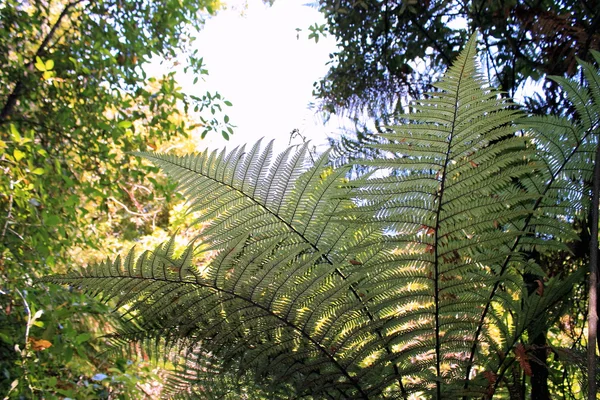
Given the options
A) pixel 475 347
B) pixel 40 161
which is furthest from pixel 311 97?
pixel 475 347

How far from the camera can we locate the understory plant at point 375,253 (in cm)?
59

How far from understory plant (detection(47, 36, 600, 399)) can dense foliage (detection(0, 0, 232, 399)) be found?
985 millimetres

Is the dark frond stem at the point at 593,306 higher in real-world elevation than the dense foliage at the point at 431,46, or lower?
lower

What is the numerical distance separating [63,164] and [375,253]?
190cm

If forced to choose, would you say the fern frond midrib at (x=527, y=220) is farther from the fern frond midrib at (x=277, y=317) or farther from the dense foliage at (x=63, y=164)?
the dense foliage at (x=63, y=164)

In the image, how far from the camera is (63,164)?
7.01 ft

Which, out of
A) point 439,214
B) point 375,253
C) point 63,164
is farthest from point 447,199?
point 63,164

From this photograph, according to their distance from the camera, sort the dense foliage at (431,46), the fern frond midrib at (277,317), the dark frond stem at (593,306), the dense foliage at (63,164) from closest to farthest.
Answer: the dark frond stem at (593,306) → the fern frond midrib at (277,317) → the dense foliage at (431,46) → the dense foliage at (63,164)

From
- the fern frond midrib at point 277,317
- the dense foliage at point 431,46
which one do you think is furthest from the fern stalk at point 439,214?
the dense foliage at point 431,46

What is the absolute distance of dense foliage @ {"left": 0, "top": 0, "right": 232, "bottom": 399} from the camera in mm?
1608

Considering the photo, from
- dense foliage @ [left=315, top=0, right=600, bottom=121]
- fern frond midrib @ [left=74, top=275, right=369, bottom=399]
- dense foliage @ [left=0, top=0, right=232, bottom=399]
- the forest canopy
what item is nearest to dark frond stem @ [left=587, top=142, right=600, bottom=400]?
the forest canopy

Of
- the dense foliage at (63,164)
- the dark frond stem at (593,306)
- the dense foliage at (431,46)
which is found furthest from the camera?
the dense foliage at (63,164)

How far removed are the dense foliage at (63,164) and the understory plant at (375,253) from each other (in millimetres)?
985

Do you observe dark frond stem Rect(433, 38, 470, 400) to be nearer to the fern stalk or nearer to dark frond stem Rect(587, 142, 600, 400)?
the fern stalk
